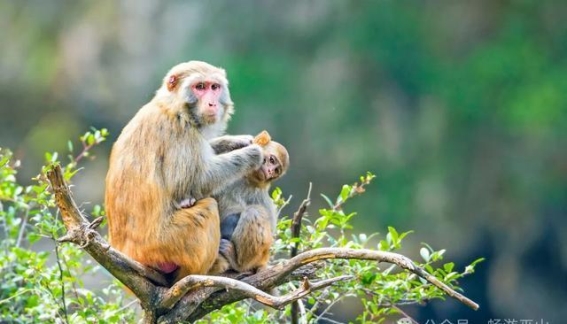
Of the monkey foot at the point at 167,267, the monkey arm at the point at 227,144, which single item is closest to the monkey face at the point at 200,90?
the monkey arm at the point at 227,144

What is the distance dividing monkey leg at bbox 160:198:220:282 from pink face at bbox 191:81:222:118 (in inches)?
24.7

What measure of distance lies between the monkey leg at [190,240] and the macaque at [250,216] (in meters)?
0.21

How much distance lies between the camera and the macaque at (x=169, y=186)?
5172mm

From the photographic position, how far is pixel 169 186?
524 cm

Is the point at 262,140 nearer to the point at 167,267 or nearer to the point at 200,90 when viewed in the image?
the point at 200,90

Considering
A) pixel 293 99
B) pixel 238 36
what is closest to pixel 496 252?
pixel 293 99

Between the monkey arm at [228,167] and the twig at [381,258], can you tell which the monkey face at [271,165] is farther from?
the twig at [381,258]

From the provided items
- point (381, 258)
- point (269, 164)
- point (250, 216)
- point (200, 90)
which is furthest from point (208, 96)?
point (381, 258)

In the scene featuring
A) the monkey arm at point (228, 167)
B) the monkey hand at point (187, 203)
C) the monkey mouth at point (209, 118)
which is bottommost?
the monkey hand at point (187, 203)

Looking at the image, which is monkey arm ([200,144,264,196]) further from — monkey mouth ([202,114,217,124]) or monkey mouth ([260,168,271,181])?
monkey mouth ([202,114,217,124])

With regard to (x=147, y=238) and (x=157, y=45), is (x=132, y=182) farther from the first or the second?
(x=157, y=45)

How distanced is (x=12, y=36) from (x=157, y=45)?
6.91 ft

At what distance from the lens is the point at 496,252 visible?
12289 millimetres

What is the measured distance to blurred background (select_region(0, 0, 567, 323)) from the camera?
1226 centimetres
